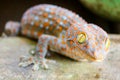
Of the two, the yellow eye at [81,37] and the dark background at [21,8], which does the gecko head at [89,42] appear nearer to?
the yellow eye at [81,37]

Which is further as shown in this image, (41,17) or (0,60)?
(41,17)

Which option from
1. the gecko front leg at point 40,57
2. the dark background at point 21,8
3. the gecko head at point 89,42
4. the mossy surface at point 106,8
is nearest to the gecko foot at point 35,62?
the gecko front leg at point 40,57

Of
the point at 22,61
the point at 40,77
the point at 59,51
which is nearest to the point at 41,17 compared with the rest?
the point at 59,51

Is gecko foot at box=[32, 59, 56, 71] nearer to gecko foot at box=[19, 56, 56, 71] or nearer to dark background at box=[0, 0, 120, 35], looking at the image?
gecko foot at box=[19, 56, 56, 71]

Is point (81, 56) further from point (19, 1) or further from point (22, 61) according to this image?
point (19, 1)

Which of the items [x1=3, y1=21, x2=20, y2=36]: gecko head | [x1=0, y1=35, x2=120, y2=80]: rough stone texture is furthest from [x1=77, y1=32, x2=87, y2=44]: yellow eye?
[x1=3, y1=21, x2=20, y2=36]: gecko head

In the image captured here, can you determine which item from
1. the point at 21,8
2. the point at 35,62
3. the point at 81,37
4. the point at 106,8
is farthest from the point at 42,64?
the point at 21,8

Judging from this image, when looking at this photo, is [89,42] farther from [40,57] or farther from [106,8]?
[106,8]
